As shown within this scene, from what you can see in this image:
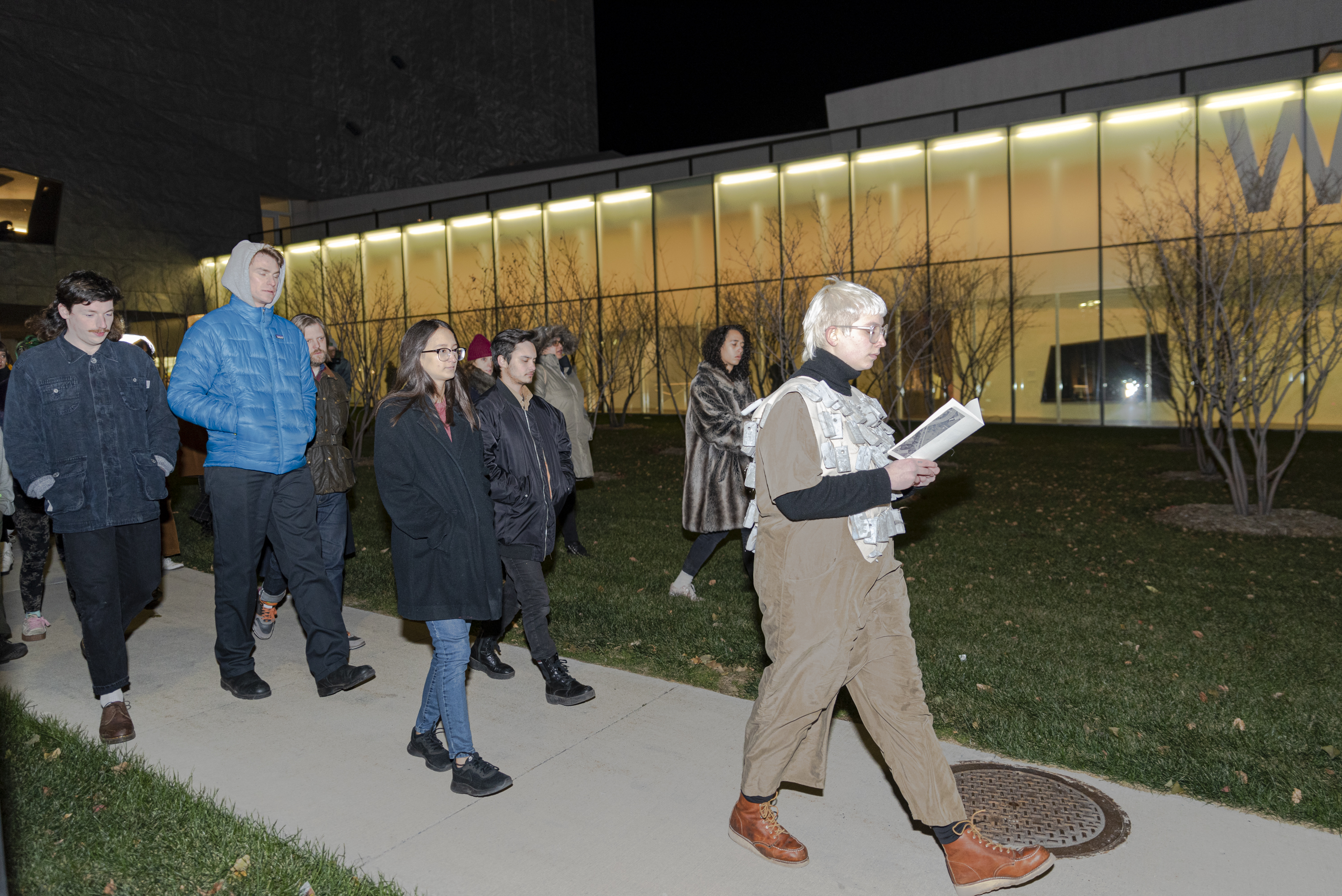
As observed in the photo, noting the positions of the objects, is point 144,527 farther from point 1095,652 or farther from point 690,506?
point 1095,652

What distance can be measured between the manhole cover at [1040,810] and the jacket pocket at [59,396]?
Answer: 4.18m

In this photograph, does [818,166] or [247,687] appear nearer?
[247,687]

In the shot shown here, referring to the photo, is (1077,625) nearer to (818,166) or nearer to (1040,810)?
(1040,810)

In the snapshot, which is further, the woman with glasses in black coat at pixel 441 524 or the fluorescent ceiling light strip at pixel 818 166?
the fluorescent ceiling light strip at pixel 818 166

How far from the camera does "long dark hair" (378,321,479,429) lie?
3.63 m

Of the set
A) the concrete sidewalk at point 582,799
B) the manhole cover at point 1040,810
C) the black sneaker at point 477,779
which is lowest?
the manhole cover at point 1040,810

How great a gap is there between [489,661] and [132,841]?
1983mm

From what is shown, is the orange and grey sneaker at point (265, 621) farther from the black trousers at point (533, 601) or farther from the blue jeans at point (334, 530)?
the black trousers at point (533, 601)

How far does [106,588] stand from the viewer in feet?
14.1

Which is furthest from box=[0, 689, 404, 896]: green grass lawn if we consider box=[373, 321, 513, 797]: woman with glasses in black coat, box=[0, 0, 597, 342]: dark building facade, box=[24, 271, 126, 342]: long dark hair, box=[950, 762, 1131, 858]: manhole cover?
box=[0, 0, 597, 342]: dark building facade

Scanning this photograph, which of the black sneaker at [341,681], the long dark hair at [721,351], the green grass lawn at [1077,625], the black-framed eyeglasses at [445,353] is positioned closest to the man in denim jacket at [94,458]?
the black sneaker at [341,681]

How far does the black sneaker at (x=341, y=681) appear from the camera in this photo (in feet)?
15.5

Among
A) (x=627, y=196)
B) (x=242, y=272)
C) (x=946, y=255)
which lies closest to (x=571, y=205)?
(x=627, y=196)

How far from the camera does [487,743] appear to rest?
4121mm
